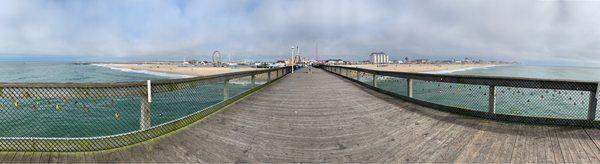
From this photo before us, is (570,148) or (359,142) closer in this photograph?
(570,148)

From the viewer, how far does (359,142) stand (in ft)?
15.1

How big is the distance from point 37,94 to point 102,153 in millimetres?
1123

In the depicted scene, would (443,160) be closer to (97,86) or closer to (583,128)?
(583,128)

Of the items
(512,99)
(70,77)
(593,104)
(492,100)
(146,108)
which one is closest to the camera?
(146,108)

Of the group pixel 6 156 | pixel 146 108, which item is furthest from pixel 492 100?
pixel 6 156

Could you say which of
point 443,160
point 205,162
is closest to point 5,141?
point 205,162

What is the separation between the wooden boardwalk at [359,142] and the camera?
12.7 ft

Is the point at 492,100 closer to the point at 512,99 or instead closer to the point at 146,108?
the point at 146,108

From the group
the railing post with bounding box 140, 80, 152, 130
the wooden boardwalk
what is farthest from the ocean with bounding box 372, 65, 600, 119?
the railing post with bounding box 140, 80, 152, 130

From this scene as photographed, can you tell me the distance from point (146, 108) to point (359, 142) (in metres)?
3.18

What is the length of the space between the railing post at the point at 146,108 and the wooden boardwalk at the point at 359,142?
31 centimetres

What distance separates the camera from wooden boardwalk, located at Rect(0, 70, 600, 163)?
387 cm

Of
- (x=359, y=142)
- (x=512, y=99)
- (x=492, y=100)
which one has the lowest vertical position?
(x=512, y=99)

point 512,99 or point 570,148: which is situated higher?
point 570,148
